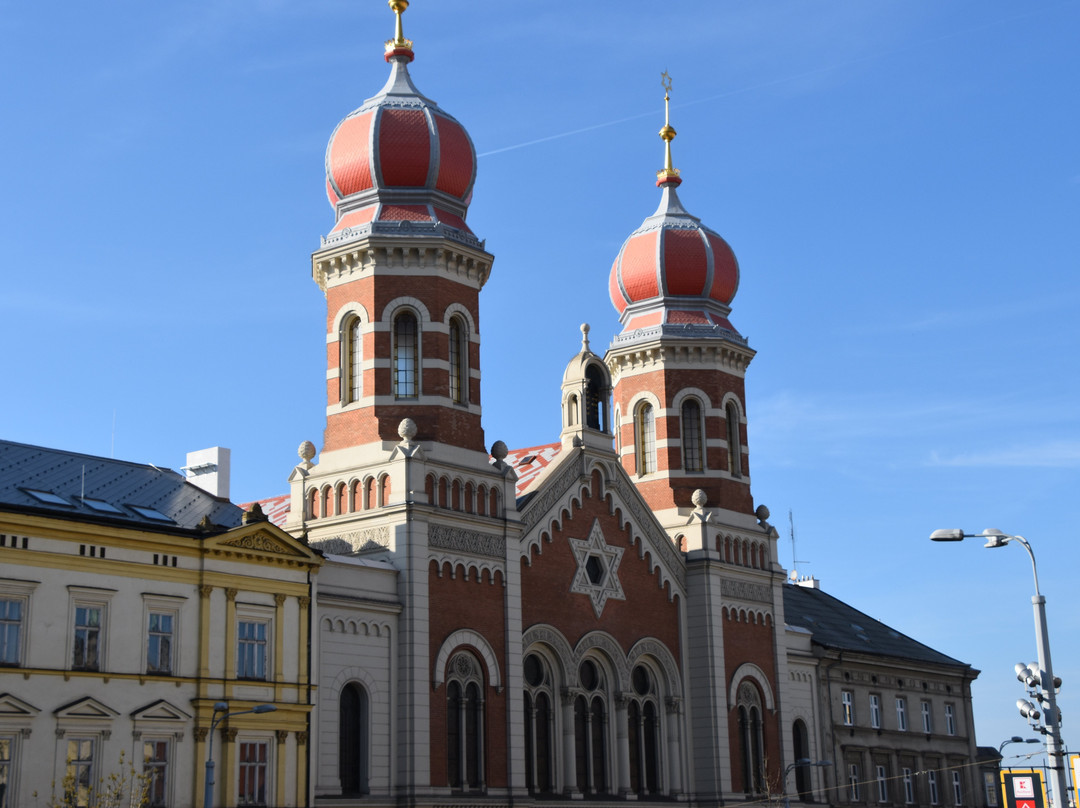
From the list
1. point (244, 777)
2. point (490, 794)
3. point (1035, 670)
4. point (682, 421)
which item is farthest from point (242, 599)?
point (682, 421)

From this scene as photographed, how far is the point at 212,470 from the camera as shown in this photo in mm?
54000

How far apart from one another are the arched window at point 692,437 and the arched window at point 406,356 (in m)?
13.8

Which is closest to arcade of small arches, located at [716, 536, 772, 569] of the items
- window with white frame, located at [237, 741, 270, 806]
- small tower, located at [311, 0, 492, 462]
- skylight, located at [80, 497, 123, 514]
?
small tower, located at [311, 0, 492, 462]

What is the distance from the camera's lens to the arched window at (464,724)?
1719 inches

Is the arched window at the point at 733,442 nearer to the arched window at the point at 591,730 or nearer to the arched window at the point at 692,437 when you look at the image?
the arched window at the point at 692,437

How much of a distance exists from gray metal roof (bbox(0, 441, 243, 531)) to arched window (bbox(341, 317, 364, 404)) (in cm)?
583

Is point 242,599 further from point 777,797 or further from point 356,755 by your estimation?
point 777,797

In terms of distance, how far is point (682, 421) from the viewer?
57.0m

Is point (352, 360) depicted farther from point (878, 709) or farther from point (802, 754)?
point (878, 709)

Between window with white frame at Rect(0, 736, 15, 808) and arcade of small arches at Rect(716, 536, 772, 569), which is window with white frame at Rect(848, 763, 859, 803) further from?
window with white frame at Rect(0, 736, 15, 808)

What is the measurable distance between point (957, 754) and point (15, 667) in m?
44.0

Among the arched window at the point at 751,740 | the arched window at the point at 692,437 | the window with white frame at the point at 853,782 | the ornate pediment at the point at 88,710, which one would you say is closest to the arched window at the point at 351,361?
the ornate pediment at the point at 88,710

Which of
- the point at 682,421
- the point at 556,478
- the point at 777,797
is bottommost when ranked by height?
the point at 777,797

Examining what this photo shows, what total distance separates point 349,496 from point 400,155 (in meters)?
10.3
